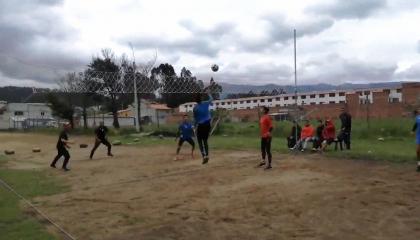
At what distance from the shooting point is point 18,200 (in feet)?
37.1

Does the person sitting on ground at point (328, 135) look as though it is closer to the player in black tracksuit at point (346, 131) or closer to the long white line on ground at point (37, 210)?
the player in black tracksuit at point (346, 131)

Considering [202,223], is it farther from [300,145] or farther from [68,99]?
[68,99]

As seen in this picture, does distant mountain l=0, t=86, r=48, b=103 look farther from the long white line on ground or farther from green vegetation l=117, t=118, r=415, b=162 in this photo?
the long white line on ground

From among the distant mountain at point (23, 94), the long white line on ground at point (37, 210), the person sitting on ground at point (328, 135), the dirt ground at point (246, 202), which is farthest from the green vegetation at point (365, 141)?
the distant mountain at point (23, 94)

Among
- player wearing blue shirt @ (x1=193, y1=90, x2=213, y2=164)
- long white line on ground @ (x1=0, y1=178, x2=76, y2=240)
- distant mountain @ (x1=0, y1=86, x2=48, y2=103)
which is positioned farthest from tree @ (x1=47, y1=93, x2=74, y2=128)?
player wearing blue shirt @ (x1=193, y1=90, x2=213, y2=164)

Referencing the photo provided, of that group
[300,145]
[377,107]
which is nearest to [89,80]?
[377,107]

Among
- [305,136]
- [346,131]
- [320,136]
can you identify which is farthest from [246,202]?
[346,131]

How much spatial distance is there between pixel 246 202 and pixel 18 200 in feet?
16.4

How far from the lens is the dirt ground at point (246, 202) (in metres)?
7.64

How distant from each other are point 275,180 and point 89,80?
47510mm

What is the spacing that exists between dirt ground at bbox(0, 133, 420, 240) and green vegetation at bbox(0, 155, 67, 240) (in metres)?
0.45

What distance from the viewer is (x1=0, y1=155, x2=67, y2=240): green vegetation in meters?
8.11

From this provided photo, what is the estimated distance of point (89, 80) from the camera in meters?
56.7

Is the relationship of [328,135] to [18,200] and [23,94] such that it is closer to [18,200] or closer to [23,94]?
[18,200]
